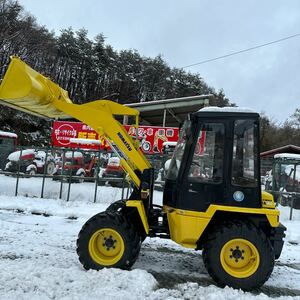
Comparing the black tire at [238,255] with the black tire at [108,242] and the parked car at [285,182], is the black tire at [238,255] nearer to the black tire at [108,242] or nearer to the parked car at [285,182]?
the black tire at [108,242]

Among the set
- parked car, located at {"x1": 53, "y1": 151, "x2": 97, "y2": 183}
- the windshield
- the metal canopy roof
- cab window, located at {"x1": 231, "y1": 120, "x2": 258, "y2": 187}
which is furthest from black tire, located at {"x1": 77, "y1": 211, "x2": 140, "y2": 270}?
the metal canopy roof

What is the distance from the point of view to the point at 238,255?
6102mm

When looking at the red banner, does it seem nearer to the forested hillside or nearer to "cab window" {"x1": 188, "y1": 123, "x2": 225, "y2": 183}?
"cab window" {"x1": 188, "y1": 123, "x2": 225, "y2": 183}

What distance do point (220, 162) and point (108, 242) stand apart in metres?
2.06

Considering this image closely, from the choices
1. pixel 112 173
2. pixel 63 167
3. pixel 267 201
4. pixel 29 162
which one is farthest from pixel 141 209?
pixel 29 162

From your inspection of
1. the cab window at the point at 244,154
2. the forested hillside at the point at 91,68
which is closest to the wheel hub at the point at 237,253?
the cab window at the point at 244,154

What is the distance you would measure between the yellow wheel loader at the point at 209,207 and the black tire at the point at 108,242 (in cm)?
1

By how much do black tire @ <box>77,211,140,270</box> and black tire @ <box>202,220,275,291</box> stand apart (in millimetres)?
1117

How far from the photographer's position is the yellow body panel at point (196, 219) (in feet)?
20.1

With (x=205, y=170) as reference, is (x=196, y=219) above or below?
below

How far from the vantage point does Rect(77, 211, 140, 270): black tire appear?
249 inches

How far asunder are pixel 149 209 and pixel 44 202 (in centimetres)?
741

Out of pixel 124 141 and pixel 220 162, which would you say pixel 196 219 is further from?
pixel 124 141

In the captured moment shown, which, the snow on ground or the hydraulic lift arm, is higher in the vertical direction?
the hydraulic lift arm
